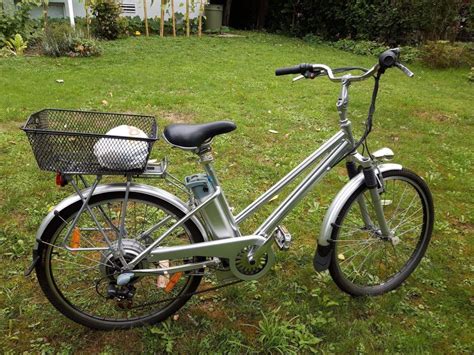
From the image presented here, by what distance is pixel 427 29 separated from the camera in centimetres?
923

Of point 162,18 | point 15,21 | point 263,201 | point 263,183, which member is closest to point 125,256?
point 263,201

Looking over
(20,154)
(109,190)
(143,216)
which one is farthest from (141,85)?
(109,190)

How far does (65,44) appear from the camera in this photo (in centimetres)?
758

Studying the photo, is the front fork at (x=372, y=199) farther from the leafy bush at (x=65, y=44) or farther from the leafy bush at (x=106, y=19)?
the leafy bush at (x=106, y=19)

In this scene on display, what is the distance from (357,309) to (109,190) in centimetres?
155

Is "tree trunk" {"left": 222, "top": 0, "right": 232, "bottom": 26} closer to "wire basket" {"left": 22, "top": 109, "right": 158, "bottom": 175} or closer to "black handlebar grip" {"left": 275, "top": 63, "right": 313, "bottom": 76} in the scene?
"black handlebar grip" {"left": 275, "top": 63, "right": 313, "bottom": 76}

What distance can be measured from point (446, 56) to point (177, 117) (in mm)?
5990

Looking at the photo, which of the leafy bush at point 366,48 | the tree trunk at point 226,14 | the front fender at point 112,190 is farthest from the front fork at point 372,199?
the tree trunk at point 226,14

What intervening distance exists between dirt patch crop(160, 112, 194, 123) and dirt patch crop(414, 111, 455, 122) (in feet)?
9.86

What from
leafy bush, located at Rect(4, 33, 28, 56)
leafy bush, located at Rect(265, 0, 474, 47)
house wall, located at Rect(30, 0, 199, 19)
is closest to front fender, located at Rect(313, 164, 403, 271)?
leafy bush, located at Rect(4, 33, 28, 56)

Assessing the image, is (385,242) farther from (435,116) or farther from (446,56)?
(446,56)

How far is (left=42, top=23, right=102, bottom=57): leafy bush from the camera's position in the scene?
7504 millimetres

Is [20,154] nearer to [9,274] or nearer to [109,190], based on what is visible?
[9,274]

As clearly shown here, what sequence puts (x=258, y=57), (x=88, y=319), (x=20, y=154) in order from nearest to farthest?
(x=88, y=319) < (x=20, y=154) < (x=258, y=57)
